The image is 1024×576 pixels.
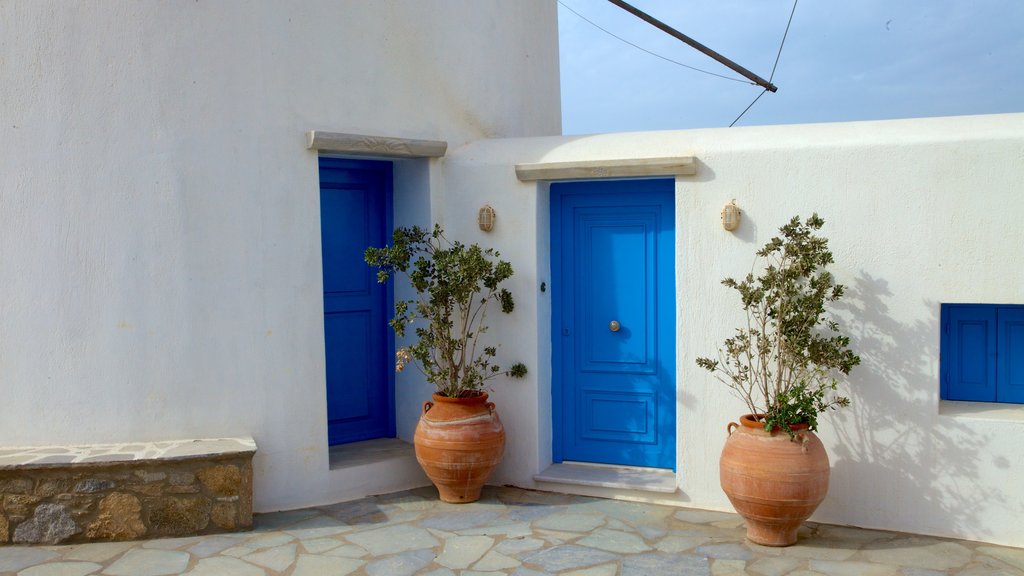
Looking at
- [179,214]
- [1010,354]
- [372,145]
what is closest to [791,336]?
[1010,354]

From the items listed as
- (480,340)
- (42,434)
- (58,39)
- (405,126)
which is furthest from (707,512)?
(58,39)

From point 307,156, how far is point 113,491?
251 cm

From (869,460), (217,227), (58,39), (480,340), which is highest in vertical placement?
(58,39)

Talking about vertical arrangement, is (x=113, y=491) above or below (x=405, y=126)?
below

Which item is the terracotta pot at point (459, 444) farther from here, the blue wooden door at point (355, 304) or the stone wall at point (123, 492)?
the stone wall at point (123, 492)

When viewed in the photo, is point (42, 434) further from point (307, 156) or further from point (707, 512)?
point (707, 512)

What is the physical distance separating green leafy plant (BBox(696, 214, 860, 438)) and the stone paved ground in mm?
786

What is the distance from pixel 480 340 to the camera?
6.92 m

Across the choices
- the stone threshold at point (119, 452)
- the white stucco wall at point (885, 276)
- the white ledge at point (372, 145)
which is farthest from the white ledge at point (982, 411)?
the stone threshold at point (119, 452)

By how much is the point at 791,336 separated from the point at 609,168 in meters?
1.75

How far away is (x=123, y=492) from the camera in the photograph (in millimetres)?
5574

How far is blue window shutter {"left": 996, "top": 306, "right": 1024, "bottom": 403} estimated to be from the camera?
5.73 m

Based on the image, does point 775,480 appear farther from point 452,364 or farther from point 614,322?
point 452,364

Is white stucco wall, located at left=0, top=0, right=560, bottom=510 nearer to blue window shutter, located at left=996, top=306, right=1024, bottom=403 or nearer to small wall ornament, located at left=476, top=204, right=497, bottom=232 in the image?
small wall ornament, located at left=476, top=204, right=497, bottom=232
